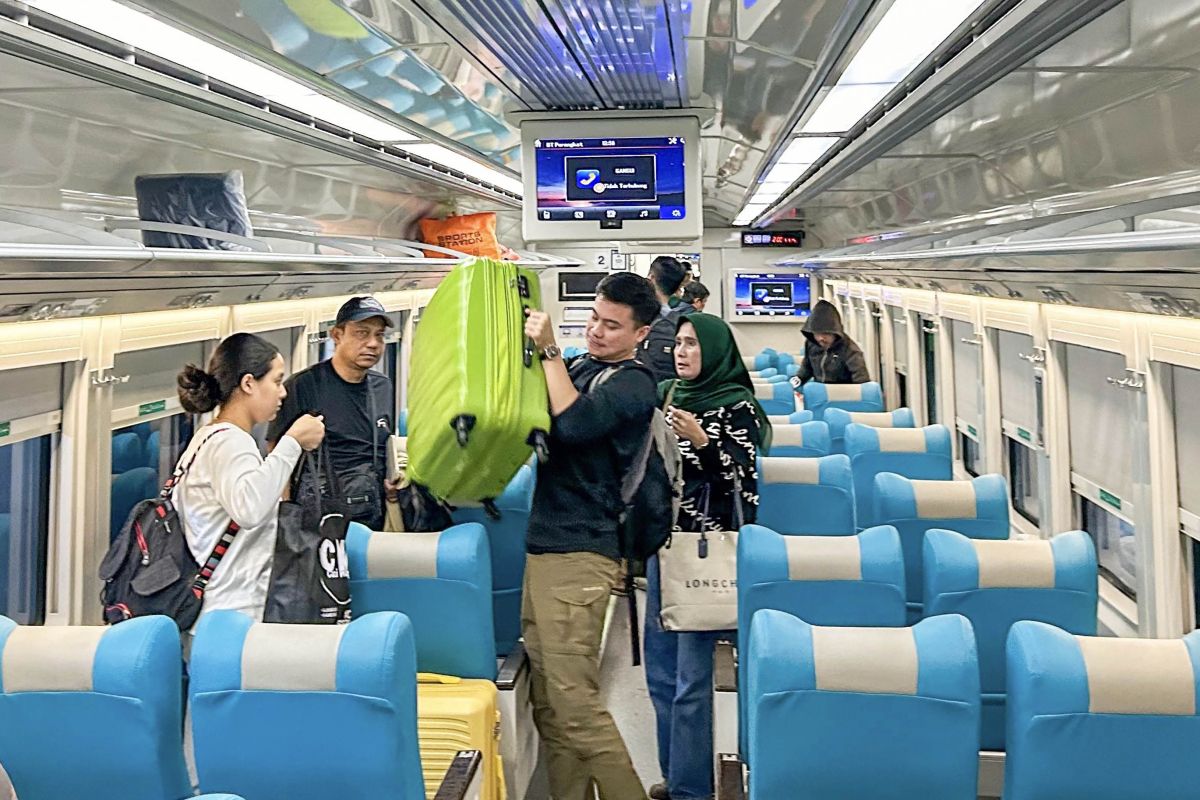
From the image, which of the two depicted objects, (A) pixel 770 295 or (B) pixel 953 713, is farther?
(A) pixel 770 295

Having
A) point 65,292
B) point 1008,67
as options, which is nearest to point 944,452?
point 1008,67

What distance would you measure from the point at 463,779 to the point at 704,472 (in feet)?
5.31

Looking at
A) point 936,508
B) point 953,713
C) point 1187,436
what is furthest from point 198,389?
point 1187,436

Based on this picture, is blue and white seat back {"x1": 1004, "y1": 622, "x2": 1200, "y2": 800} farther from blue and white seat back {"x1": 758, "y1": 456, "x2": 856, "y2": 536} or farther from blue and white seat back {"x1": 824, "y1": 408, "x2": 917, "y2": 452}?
blue and white seat back {"x1": 824, "y1": 408, "x2": 917, "y2": 452}

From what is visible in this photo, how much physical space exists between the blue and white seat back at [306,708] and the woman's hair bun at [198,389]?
1.24m

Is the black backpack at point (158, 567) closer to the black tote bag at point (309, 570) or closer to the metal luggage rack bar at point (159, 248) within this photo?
the black tote bag at point (309, 570)

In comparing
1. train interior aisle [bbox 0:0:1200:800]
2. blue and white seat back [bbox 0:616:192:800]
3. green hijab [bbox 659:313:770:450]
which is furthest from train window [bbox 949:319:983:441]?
blue and white seat back [bbox 0:616:192:800]

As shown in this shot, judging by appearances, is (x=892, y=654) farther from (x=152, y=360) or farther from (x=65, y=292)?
(x=152, y=360)

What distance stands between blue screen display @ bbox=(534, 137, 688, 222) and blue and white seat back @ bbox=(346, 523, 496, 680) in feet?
7.93

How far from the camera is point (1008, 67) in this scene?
3111 millimetres

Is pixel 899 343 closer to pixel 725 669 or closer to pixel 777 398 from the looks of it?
pixel 777 398

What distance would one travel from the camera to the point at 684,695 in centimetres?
396

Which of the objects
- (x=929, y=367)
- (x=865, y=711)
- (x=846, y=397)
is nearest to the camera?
(x=865, y=711)

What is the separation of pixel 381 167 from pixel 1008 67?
3.98 m
